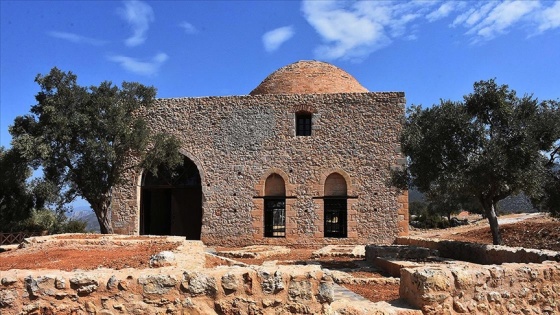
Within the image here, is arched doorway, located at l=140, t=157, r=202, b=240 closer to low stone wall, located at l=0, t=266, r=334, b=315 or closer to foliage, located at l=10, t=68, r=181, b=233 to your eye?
foliage, located at l=10, t=68, r=181, b=233

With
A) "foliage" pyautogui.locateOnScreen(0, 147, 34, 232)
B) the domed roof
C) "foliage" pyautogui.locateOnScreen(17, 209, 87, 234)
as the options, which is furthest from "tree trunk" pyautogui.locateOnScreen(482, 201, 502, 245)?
"foliage" pyautogui.locateOnScreen(0, 147, 34, 232)

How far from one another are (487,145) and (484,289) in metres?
5.41

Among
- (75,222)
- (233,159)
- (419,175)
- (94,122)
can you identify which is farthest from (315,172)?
(75,222)

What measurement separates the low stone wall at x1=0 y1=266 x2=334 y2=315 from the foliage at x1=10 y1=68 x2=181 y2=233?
493 inches

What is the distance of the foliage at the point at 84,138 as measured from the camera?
1625 centimetres

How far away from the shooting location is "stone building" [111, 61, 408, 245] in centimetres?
1814

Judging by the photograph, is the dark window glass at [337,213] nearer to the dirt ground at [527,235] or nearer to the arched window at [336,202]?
the arched window at [336,202]

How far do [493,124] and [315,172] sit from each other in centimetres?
856

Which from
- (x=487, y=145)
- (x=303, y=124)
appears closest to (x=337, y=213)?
(x=303, y=124)

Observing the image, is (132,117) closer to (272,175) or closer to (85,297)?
(272,175)

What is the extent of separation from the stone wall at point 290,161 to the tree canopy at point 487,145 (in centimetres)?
673

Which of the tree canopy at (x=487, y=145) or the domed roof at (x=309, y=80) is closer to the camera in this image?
the tree canopy at (x=487, y=145)

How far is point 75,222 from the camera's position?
24.3 meters

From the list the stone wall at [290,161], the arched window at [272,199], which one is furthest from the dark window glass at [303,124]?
the arched window at [272,199]
